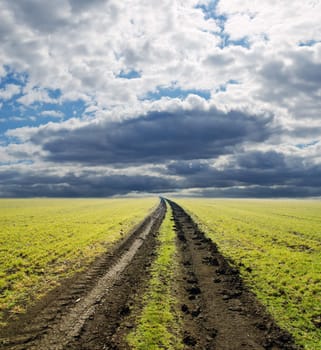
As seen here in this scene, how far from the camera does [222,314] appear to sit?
12.1 metres

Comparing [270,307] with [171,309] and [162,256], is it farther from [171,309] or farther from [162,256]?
[162,256]

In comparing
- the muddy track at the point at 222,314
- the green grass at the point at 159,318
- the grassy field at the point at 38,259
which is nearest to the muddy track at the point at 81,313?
the green grass at the point at 159,318

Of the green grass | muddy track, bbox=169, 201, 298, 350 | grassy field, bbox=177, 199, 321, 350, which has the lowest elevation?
grassy field, bbox=177, 199, 321, 350

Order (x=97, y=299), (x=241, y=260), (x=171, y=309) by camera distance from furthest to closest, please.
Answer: (x=241, y=260)
(x=97, y=299)
(x=171, y=309)

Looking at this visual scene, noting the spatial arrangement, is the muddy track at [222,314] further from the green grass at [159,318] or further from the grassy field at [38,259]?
the grassy field at [38,259]

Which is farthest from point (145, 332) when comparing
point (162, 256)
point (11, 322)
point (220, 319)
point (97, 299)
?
point (162, 256)

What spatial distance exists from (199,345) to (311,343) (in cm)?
386

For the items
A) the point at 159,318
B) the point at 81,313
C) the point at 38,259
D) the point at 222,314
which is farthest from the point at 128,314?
the point at 38,259

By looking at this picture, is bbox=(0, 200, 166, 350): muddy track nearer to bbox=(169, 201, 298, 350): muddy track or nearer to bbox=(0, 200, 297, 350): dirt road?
bbox=(0, 200, 297, 350): dirt road

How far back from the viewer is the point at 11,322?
1178cm

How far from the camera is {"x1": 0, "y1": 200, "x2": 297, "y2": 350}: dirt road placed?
32.6 ft

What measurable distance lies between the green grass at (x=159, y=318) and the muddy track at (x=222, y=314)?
1.44 ft

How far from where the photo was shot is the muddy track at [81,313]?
997 centimetres

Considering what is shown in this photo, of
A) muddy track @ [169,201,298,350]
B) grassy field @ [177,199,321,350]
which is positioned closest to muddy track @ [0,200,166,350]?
muddy track @ [169,201,298,350]
